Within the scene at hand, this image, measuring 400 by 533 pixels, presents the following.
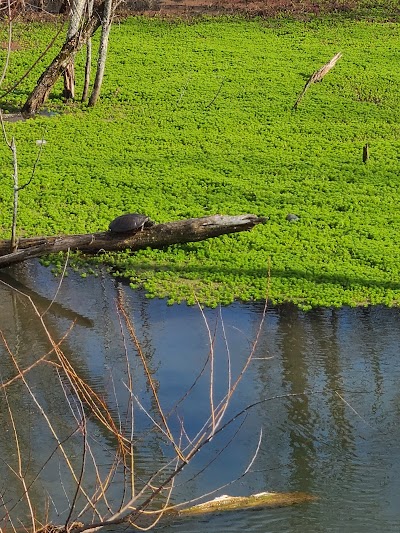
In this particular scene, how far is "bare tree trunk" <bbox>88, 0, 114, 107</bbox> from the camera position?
57.2ft

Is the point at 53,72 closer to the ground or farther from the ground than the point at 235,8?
closer to the ground

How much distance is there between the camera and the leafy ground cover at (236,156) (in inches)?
468

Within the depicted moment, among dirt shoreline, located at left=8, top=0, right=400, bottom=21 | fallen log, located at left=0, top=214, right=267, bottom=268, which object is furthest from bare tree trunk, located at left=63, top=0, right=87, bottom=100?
dirt shoreline, located at left=8, top=0, right=400, bottom=21

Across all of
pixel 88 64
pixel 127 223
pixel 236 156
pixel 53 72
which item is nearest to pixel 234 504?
pixel 127 223

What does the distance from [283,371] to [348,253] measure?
3245 mm

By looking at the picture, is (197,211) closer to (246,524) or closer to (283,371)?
(283,371)

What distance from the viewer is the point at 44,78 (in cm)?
1812

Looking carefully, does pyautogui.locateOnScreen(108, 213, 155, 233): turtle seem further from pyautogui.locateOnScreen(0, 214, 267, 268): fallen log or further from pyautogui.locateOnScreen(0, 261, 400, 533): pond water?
pyautogui.locateOnScreen(0, 261, 400, 533): pond water

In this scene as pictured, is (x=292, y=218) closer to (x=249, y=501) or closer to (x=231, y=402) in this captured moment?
(x=231, y=402)

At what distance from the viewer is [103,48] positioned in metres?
17.7

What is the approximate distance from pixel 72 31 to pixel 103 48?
71 cm

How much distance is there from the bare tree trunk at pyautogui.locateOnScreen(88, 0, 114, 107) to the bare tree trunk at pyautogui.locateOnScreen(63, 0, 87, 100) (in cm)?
43

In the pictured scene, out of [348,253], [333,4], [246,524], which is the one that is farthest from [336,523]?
[333,4]

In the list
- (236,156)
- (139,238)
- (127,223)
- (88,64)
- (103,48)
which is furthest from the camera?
(88,64)
